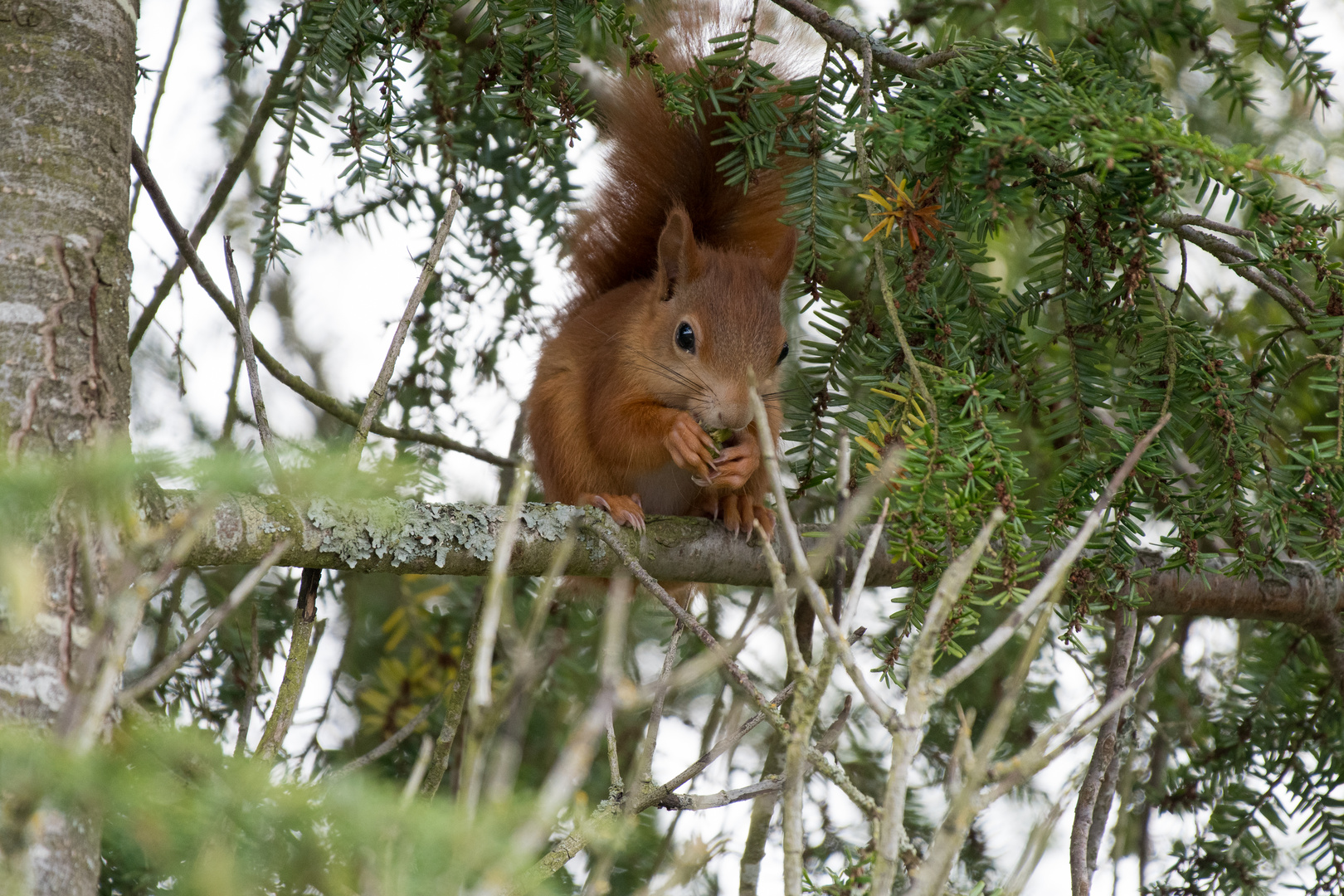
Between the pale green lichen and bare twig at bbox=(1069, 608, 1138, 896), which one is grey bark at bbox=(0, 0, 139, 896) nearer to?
the pale green lichen

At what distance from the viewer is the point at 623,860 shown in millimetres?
1807

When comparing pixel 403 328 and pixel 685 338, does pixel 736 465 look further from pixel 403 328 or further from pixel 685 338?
pixel 403 328

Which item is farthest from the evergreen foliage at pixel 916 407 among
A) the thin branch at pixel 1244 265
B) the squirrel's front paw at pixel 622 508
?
the squirrel's front paw at pixel 622 508

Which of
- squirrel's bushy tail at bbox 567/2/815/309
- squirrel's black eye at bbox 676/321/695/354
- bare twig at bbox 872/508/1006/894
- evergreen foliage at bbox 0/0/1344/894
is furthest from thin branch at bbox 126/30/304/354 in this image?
bare twig at bbox 872/508/1006/894

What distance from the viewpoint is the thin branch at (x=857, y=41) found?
1212mm

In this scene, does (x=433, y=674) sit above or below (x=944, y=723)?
below

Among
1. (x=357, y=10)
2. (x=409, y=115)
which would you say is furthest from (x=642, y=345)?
(x=357, y=10)

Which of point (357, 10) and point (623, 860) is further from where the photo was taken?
point (623, 860)

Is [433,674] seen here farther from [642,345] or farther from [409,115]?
[409,115]

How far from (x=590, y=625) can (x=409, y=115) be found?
3.64ft

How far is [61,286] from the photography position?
96 centimetres

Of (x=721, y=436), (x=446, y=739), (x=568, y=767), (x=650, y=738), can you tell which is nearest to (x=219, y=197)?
(x=721, y=436)

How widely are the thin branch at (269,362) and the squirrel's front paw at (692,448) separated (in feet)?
1.01

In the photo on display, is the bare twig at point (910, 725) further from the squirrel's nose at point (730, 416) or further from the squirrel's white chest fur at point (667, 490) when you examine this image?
the squirrel's white chest fur at point (667, 490)
